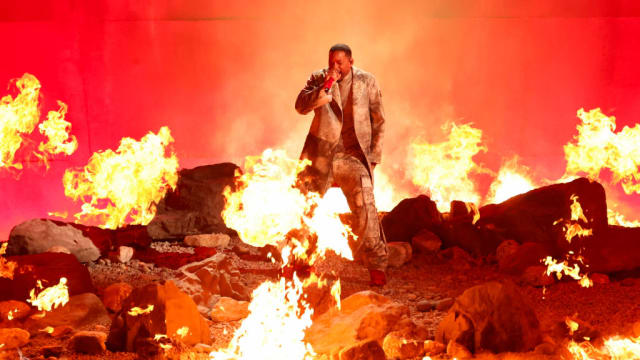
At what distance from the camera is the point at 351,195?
6.43 metres

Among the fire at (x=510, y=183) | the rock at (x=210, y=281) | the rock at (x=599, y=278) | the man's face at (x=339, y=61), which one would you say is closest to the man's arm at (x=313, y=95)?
the man's face at (x=339, y=61)

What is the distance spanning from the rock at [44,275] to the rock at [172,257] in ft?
4.11

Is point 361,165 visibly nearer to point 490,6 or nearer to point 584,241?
point 584,241

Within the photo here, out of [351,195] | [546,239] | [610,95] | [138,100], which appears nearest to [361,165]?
[351,195]

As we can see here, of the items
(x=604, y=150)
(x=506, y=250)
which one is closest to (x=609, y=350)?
(x=506, y=250)

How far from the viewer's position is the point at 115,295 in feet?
18.9

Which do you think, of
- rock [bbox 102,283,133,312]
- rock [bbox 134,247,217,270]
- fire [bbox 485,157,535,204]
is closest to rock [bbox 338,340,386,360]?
rock [bbox 102,283,133,312]

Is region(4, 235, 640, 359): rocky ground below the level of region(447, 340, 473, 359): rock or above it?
above

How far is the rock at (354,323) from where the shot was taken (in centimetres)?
473

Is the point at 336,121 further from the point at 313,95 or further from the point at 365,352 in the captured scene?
the point at 365,352

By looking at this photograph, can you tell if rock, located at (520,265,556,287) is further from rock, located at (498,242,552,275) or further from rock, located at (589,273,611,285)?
rock, located at (589,273,611,285)

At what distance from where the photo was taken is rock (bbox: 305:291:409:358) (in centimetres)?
473

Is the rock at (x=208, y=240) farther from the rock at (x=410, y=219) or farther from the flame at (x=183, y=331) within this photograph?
the flame at (x=183, y=331)

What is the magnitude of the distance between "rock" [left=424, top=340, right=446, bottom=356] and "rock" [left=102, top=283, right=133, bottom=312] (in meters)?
2.74
